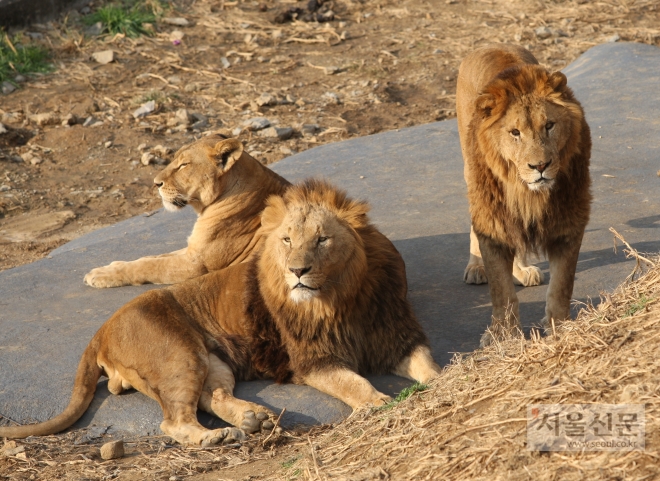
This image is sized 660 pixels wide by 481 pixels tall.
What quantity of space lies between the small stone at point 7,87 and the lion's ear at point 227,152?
6.25m

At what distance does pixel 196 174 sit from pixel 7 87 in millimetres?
6243

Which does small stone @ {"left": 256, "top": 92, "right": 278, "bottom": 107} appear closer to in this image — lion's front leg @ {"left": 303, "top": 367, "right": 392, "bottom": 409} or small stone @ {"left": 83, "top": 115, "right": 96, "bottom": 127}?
small stone @ {"left": 83, "top": 115, "right": 96, "bottom": 127}

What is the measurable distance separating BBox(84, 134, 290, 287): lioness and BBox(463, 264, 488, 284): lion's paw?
1440mm

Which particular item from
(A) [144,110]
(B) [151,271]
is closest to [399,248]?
(B) [151,271]

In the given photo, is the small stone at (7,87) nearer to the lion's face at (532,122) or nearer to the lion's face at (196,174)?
the lion's face at (196,174)

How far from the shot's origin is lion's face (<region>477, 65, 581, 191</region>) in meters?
4.53

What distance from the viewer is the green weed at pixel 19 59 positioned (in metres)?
11.7

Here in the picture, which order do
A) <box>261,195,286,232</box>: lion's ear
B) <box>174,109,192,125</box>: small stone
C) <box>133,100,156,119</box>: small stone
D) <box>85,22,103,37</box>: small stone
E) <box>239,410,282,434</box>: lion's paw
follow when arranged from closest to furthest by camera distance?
<box>239,410,282,434</box>: lion's paw → <box>261,195,286,232</box>: lion's ear → <box>174,109,192,125</box>: small stone → <box>133,100,156,119</box>: small stone → <box>85,22,103,37</box>: small stone

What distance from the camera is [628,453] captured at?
2.91 metres

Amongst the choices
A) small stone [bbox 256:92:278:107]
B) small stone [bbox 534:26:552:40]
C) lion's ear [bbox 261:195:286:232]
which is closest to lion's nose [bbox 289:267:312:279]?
lion's ear [bbox 261:195:286:232]

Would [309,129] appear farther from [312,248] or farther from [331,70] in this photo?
[312,248]

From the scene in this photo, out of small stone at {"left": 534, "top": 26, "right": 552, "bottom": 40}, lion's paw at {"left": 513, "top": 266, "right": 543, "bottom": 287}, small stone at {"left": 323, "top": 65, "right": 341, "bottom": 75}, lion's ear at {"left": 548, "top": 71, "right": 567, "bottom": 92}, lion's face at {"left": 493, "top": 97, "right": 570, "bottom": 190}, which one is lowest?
lion's paw at {"left": 513, "top": 266, "right": 543, "bottom": 287}

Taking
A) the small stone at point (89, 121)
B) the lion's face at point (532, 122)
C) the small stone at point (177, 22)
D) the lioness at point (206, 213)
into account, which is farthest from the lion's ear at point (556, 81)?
the small stone at point (177, 22)

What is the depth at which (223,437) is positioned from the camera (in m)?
4.40
